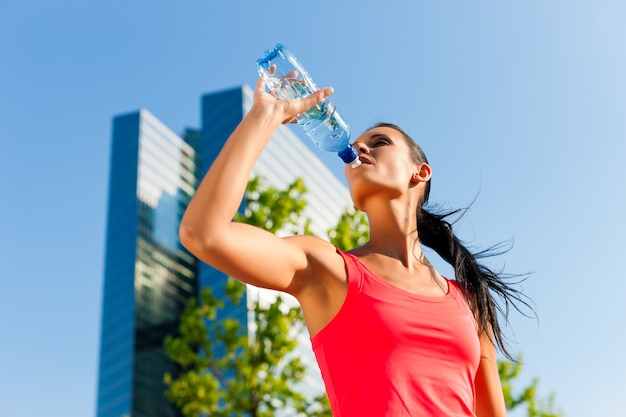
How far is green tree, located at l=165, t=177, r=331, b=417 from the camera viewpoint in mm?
12242

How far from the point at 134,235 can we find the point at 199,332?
6545 cm

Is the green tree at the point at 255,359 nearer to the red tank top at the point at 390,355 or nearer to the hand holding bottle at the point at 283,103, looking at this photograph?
the red tank top at the point at 390,355

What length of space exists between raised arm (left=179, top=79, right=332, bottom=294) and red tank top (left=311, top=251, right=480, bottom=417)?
200 mm

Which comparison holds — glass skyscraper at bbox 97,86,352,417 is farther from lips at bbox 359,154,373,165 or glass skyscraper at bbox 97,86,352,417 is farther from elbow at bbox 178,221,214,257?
elbow at bbox 178,221,214,257

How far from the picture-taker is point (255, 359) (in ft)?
40.8

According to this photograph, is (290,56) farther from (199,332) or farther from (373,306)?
(199,332)

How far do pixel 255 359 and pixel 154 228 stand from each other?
2707 inches

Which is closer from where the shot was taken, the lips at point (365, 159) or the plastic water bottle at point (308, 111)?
the lips at point (365, 159)

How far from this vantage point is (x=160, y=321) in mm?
77312

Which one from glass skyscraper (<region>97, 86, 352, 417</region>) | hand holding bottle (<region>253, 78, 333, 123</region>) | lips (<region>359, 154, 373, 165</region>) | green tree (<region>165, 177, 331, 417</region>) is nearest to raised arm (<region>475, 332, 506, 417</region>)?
lips (<region>359, 154, 373, 165</region>)

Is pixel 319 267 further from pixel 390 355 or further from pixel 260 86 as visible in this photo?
pixel 260 86

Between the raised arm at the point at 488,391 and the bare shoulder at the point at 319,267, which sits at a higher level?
the bare shoulder at the point at 319,267

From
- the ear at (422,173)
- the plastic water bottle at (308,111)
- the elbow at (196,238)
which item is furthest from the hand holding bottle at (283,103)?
the ear at (422,173)

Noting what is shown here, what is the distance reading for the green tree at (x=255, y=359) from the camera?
1224 cm
